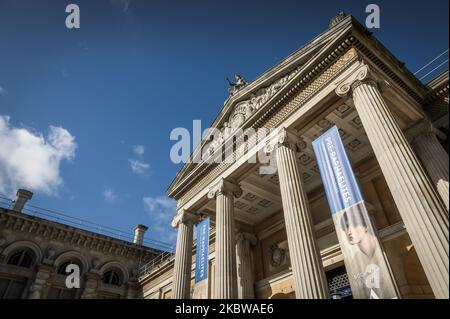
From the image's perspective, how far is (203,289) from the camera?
15.6 metres

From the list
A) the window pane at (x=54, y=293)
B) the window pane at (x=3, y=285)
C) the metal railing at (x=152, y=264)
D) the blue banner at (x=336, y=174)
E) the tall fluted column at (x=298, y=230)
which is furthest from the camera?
the metal railing at (x=152, y=264)

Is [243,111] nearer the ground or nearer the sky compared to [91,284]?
nearer the sky

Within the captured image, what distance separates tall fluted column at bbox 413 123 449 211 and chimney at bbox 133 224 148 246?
2154 cm

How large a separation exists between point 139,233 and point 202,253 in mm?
15417

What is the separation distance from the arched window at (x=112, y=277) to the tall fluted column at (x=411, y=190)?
20.7 meters

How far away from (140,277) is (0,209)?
10127 millimetres

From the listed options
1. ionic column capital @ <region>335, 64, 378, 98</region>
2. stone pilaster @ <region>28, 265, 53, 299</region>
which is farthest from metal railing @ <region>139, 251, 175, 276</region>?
ionic column capital @ <region>335, 64, 378, 98</region>

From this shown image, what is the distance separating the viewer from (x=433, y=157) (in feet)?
28.5

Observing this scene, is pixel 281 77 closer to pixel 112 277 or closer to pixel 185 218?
pixel 185 218

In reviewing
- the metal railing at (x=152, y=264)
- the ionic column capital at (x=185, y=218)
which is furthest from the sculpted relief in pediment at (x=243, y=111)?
the metal railing at (x=152, y=264)

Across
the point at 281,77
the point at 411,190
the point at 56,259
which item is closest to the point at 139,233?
the point at 56,259

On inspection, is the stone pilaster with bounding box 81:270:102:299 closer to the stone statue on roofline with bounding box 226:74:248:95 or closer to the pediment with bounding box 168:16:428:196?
the pediment with bounding box 168:16:428:196

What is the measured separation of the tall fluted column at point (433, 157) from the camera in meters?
8.09

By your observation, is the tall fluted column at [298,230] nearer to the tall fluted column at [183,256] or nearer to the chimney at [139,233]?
the tall fluted column at [183,256]
